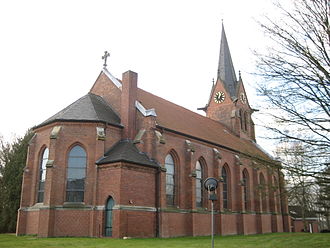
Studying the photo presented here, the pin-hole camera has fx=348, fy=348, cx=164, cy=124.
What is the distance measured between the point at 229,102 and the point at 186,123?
12920 mm

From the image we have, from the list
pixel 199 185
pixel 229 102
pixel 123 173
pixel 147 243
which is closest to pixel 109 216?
pixel 123 173

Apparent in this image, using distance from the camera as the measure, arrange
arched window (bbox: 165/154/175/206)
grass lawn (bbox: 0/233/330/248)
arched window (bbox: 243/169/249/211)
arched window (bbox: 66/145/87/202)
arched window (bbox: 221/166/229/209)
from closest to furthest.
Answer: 1. grass lawn (bbox: 0/233/330/248)
2. arched window (bbox: 66/145/87/202)
3. arched window (bbox: 165/154/175/206)
4. arched window (bbox: 221/166/229/209)
5. arched window (bbox: 243/169/249/211)

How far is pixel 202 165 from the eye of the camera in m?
29.0

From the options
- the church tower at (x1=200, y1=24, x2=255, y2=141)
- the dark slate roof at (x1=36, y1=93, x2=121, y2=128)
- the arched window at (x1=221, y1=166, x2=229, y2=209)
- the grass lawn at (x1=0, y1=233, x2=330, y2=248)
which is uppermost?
the church tower at (x1=200, y1=24, x2=255, y2=141)

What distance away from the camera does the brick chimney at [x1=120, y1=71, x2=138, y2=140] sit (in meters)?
24.8

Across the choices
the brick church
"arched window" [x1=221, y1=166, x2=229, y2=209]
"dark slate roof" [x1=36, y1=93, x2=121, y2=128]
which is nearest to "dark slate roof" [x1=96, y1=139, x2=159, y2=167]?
the brick church

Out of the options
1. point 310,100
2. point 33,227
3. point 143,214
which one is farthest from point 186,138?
point 310,100

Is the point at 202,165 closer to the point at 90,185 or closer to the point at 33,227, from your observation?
the point at 90,185

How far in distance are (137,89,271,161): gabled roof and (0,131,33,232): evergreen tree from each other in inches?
508

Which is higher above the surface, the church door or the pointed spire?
the pointed spire

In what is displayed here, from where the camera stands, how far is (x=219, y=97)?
141 feet

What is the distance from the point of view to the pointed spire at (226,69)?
4294 cm

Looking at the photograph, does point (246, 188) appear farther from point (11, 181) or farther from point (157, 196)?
point (11, 181)

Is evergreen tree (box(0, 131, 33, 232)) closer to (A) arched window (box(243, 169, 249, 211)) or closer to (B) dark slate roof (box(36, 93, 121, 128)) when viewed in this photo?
(B) dark slate roof (box(36, 93, 121, 128))
